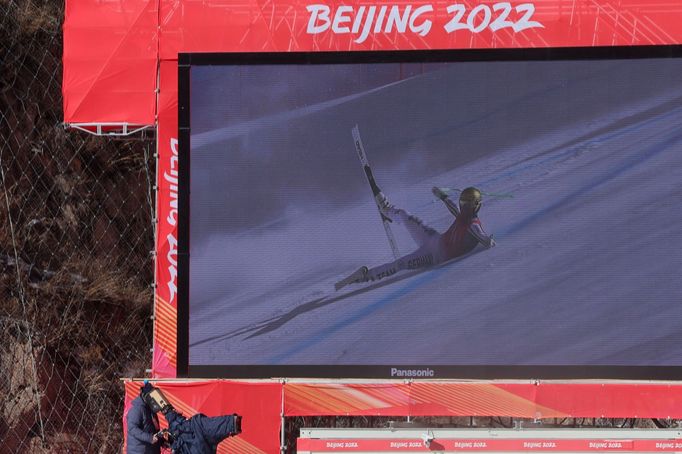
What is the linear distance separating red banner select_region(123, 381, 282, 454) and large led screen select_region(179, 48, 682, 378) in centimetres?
12

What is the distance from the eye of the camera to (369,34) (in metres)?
7.48

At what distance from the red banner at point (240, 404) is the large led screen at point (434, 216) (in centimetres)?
12

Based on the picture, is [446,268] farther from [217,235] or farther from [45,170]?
[45,170]

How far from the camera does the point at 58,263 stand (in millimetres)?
A: 9906

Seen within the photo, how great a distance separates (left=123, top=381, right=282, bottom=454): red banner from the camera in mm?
7340

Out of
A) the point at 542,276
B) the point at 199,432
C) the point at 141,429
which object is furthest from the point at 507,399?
the point at 141,429

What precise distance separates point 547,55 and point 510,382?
227cm

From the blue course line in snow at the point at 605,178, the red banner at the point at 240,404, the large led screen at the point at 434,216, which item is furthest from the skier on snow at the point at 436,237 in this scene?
the red banner at the point at 240,404

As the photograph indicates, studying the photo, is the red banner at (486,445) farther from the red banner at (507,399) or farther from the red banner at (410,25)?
the red banner at (410,25)

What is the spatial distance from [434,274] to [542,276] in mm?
742

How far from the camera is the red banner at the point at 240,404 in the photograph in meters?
7.34

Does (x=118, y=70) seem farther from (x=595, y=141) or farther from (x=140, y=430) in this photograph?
(x=595, y=141)

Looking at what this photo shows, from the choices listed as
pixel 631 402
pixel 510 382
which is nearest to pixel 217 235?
pixel 510 382

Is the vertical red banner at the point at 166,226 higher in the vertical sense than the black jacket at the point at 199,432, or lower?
higher
